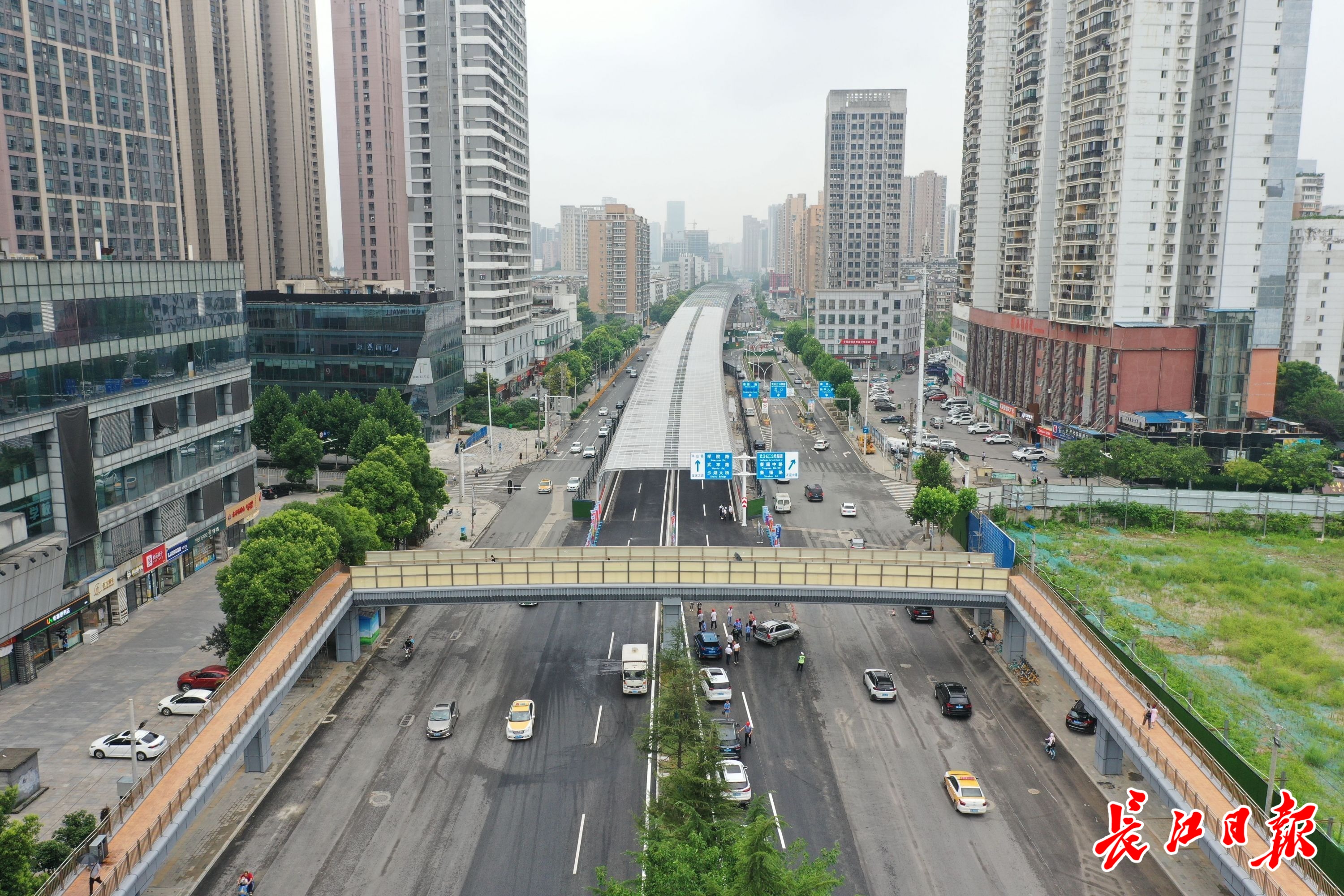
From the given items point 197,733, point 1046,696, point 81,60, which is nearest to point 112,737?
point 197,733

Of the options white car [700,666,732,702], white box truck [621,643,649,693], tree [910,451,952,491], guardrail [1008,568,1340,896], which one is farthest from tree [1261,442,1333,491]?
Result: white box truck [621,643,649,693]

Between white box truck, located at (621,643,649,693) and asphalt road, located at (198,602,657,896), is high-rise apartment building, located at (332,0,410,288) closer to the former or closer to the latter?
asphalt road, located at (198,602,657,896)

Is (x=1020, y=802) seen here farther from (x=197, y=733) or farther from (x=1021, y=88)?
(x=1021, y=88)

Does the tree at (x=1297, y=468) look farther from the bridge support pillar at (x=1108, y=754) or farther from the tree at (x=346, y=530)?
the tree at (x=346, y=530)

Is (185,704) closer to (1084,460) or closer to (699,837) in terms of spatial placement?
(699,837)

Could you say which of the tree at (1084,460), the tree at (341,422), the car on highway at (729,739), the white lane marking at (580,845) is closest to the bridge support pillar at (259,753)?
the white lane marking at (580,845)
